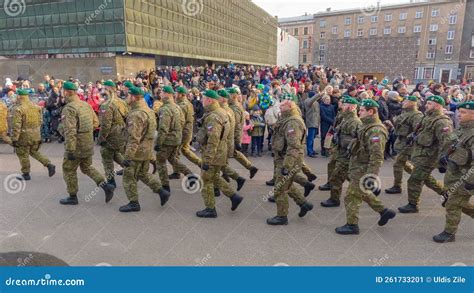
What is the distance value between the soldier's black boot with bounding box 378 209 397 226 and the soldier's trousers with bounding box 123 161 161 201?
355 centimetres

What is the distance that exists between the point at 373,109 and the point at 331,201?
1.92m

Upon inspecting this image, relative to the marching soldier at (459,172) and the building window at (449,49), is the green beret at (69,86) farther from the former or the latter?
the building window at (449,49)

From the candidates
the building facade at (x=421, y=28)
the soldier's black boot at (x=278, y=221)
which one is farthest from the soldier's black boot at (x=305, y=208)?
the building facade at (x=421, y=28)

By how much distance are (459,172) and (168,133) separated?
15.3 feet

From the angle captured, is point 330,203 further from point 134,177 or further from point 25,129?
point 25,129

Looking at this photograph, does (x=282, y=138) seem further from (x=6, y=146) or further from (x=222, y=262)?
(x=6, y=146)

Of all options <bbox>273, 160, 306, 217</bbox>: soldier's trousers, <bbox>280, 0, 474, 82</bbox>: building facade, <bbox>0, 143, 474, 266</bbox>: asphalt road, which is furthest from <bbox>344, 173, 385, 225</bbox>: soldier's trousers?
<bbox>280, 0, 474, 82</bbox>: building facade

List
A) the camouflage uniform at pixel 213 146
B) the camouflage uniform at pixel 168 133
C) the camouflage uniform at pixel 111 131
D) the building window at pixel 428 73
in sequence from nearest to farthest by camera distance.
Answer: the camouflage uniform at pixel 213 146, the camouflage uniform at pixel 168 133, the camouflage uniform at pixel 111 131, the building window at pixel 428 73

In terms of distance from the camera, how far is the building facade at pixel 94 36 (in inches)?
699

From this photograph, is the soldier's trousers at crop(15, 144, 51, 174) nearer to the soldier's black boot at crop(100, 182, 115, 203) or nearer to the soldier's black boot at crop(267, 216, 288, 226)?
the soldier's black boot at crop(100, 182, 115, 203)

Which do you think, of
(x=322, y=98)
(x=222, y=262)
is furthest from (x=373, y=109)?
(x=322, y=98)

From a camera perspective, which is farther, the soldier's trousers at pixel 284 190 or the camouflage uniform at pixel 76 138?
the camouflage uniform at pixel 76 138

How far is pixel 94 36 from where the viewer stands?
1811 cm

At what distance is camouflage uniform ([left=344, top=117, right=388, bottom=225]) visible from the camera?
4547 millimetres
